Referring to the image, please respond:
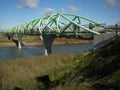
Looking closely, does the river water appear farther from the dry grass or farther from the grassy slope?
the grassy slope

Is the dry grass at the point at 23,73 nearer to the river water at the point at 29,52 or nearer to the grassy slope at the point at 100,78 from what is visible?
the grassy slope at the point at 100,78

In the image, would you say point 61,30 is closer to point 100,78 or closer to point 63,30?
point 63,30

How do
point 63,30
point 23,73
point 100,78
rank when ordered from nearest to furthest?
point 100,78 → point 23,73 → point 63,30

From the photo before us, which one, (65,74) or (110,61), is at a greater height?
(110,61)

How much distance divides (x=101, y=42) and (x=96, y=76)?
47.5 ft

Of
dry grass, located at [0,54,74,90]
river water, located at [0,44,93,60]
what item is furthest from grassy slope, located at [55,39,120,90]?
river water, located at [0,44,93,60]

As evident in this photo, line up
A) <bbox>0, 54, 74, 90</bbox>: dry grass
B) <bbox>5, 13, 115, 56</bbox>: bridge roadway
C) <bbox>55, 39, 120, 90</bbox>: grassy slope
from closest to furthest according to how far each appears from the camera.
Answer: <bbox>55, 39, 120, 90</bbox>: grassy slope → <bbox>0, 54, 74, 90</bbox>: dry grass → <bbox>5, 13, 115, 56</bbox>: bridge roadway

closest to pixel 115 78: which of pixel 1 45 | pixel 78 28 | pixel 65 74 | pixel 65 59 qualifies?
pixel 65 74

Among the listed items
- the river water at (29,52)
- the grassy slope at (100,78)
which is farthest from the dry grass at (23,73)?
the river water at (29,52)

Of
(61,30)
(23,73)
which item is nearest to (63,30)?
(61,30)

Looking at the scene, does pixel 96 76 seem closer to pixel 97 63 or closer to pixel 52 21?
pixel 97 63

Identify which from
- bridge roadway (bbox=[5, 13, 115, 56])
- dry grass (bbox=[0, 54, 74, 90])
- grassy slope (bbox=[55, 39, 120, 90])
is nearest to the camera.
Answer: grassy slope (bbox=[55, 39, 120, 90])

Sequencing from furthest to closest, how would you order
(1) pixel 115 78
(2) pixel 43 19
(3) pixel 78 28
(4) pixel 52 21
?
(2) pixel 43 19
(4) pixel 52 21
(3) pixel 78 28
(1) pixel 115 78

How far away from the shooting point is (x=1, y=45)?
116 m
